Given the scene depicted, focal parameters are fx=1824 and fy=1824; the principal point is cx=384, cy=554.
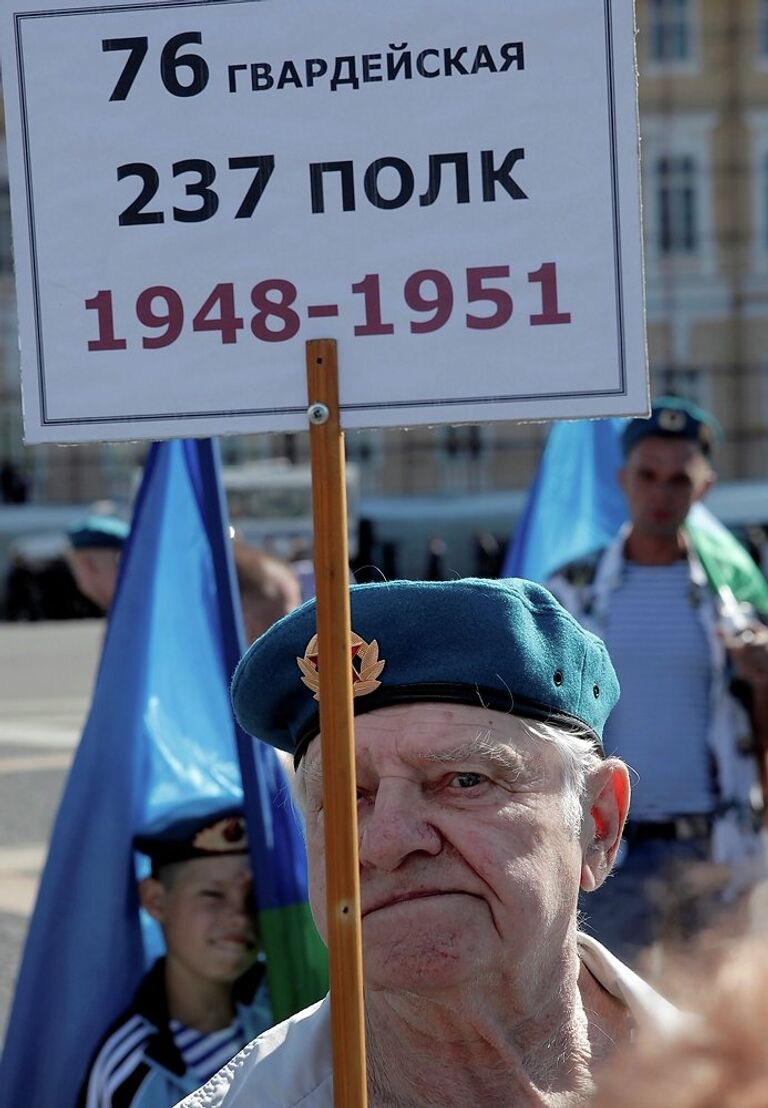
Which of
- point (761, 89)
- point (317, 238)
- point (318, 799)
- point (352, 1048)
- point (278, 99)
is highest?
point (761, 89)

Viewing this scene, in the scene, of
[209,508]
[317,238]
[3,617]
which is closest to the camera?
[317,238]

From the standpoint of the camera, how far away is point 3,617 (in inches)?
982

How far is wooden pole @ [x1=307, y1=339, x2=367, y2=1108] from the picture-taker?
1717 millimetres

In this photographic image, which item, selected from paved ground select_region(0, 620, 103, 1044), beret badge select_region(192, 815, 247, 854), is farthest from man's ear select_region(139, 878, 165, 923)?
paved ground select_region(0, 620, 103, 1044)

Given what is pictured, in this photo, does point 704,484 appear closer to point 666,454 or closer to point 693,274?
point 666,454

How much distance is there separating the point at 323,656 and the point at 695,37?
99.6 feet

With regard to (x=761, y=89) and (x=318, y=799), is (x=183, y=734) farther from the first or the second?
(x=761, y=89)

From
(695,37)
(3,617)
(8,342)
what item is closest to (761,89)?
(695,37)

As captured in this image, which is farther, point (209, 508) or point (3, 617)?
point (3, 617)

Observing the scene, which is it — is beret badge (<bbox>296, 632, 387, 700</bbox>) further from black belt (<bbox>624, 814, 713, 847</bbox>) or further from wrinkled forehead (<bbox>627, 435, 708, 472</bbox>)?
wrinkled forehead (<bbox>627, 435, 708, 472</bbox>)

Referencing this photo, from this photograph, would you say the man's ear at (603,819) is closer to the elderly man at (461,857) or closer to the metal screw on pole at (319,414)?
the elderly man at (461,857)

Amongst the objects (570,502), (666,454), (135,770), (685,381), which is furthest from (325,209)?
(685,381)

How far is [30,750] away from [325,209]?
26.7 feet

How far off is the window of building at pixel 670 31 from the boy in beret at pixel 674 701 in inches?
1074
